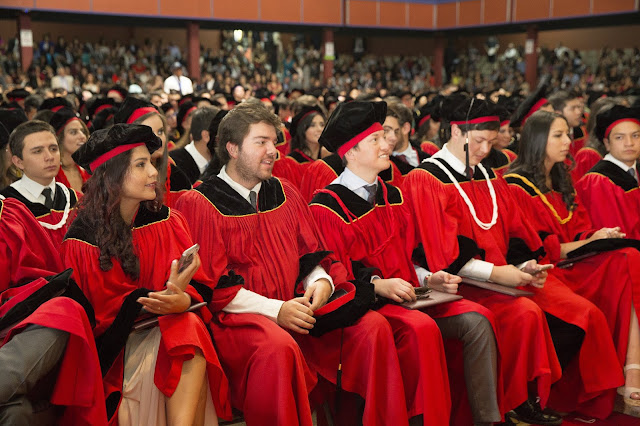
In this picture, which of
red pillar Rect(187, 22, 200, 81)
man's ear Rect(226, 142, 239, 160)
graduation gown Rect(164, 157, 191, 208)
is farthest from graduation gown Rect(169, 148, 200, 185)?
red pillar Rect(187, 22, 200, 81)

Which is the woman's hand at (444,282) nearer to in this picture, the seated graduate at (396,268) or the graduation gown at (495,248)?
the seated graduate at (396,268)

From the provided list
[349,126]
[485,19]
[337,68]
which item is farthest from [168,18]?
[349,126]

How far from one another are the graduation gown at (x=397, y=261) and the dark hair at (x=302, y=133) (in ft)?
9.19

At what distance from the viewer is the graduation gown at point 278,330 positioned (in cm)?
310

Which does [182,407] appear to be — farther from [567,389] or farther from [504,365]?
[567,389]

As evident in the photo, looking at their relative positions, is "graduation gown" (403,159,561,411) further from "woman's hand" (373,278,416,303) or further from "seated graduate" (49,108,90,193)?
"seated graduate" (49,108,90,193)

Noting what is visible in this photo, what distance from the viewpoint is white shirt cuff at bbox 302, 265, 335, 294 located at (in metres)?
3.55

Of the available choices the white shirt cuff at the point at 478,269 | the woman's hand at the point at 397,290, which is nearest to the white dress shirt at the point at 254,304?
the woman's hand at the point at 397,290

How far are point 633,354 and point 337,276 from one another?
199cm

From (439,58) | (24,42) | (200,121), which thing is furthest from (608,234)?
(439,58)

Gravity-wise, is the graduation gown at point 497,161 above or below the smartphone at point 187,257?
above

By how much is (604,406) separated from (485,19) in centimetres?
2239

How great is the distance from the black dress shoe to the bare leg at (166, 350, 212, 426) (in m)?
1.98

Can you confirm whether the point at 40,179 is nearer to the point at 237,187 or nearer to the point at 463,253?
the point at 237,187
